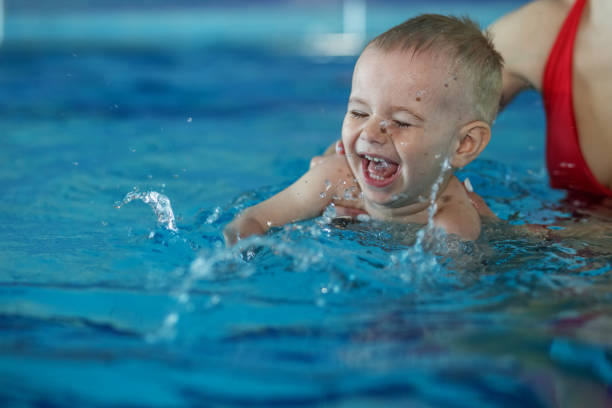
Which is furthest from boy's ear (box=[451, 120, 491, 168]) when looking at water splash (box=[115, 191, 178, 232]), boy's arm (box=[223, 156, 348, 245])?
water splash (box=[115, 191, 178, 232])

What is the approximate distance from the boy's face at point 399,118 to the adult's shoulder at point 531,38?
Answer: 1.98 ft

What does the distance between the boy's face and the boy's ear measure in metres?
0.04

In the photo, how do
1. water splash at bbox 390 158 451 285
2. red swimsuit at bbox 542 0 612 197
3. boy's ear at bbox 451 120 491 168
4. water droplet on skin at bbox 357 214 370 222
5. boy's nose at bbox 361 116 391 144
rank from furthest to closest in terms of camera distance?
red swimsuit at bbox 542 0 612 197 → water droplet on skin at bbox 357 214 370 222 → boy's ear at bbox 451 120 491 168 → boy's nose at bbox 361 116 391 144 → water splash at bbox 390 158 451 285

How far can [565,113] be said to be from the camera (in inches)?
80.3

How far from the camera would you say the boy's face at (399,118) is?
157 centimetres

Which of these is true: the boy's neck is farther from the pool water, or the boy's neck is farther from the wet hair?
the wet hair

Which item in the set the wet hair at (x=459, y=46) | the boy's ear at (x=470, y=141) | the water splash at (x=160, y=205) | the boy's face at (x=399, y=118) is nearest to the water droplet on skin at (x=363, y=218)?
the boy's face at (x=399, y=118)

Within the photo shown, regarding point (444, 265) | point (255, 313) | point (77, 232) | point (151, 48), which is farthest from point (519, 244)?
point (151, 48)

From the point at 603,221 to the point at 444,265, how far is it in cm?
64

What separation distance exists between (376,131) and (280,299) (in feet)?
1.47

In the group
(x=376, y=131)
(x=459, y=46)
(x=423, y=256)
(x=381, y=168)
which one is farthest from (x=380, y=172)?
(x=459, y=46)

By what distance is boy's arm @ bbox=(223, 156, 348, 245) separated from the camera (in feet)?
5.75

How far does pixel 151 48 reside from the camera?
583cm

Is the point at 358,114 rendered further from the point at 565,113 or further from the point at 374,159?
the point at 565,113
